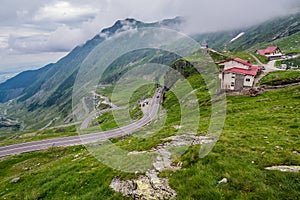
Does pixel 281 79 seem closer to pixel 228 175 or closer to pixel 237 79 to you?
pixel 237 79

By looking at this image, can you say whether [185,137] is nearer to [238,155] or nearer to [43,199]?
[238,155]

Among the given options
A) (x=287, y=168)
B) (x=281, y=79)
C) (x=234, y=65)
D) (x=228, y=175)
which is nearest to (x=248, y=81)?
(x=281, y=79)

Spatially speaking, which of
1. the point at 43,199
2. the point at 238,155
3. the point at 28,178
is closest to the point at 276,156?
the point at 238,155

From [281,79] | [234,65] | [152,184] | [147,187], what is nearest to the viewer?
[147,187]

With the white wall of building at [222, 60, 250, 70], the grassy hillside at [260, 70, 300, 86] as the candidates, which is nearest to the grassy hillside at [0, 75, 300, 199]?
the grassy hillside at [260, 70, 300, 86]

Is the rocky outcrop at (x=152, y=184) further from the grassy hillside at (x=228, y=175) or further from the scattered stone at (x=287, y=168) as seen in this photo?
the scattered stone at (x=287, y=168)

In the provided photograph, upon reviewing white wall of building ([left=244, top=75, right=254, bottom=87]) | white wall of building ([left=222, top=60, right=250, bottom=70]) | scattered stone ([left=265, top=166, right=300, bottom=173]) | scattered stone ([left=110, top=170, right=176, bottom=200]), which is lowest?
scattered stone ([left=110, top=170, right=176, bottom=200])

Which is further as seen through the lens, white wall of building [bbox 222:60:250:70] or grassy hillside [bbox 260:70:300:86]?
white wall of building [bbox 222:60:250:70]

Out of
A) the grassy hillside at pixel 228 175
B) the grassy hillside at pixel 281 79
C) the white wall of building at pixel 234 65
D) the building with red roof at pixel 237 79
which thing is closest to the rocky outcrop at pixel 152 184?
the grassy hillside at pixel 228 175

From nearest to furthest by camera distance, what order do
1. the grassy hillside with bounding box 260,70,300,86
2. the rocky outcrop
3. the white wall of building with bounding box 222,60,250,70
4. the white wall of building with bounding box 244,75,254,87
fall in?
the rocky outcrop → the grassy hillside with bounding box 260,70,300,86 → the white wall of building with bounding box 244,75,254,87 → the white wall of building with bounding box 222,60,250,70

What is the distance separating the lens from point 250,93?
6194 centimetres

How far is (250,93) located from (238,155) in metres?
51.9

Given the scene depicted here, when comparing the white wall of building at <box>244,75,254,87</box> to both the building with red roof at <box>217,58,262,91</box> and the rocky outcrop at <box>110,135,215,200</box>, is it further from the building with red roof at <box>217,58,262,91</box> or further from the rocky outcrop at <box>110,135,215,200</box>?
the rocky outcrop at <box>110,135,215,200</box>

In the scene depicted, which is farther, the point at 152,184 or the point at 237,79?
the point at 237,79
